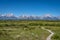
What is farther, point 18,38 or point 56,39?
point 56,39

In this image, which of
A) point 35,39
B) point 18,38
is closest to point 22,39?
point 18,38

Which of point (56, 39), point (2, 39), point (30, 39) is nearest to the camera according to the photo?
point (2, 39)

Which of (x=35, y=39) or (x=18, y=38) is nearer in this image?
(x=18, y=38)

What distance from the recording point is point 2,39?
24766mm

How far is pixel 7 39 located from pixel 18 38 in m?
1.71

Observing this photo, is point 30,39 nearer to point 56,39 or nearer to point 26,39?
point 26,39

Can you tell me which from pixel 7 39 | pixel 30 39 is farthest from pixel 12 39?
pixel 30 39

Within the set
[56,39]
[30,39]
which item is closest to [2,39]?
[30,39]

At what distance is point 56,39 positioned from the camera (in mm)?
29812

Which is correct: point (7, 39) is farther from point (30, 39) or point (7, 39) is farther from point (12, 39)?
point (30, 39)

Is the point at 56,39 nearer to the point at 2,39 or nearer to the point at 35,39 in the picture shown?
the point at 35,39

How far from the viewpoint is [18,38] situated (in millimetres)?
25641

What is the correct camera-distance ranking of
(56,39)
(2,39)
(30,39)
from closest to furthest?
(2,39) < (30,39) < (56,39)

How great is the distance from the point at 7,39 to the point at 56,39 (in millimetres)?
9351
